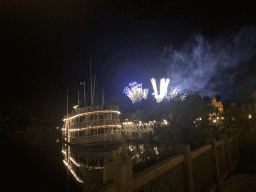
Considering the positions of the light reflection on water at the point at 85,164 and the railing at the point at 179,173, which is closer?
the railing at the point at 179,173

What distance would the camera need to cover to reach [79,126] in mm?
25906

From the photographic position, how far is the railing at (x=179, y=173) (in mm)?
1866

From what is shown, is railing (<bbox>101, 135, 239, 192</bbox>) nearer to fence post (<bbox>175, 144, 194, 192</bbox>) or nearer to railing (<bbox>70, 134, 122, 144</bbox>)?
fence post (<bbox>175, 144, 194, 192</bbox>)

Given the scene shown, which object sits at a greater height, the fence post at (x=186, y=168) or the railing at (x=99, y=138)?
the fence post at (x=186, y=168)

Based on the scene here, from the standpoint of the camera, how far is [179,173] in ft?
11.4

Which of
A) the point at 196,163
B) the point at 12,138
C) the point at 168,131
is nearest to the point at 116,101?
the point at 12,138

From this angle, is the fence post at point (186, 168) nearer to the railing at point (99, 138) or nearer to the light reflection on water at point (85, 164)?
the light reflection on water at point (85, 164)

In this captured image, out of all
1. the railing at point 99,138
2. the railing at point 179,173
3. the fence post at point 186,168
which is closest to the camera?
the railing at point 179,173

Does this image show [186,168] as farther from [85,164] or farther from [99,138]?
[99,138]

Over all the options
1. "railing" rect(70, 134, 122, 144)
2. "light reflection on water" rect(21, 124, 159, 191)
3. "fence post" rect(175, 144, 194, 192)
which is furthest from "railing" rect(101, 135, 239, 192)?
"railing" rect(70, 134, 122, 144)

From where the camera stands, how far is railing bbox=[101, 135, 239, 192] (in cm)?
187

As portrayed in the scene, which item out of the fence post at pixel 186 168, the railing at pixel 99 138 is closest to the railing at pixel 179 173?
the fence post at pixel 186 168

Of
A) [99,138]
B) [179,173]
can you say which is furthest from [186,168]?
[99,138]

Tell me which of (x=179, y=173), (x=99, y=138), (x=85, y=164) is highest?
(x=179, y=173)
